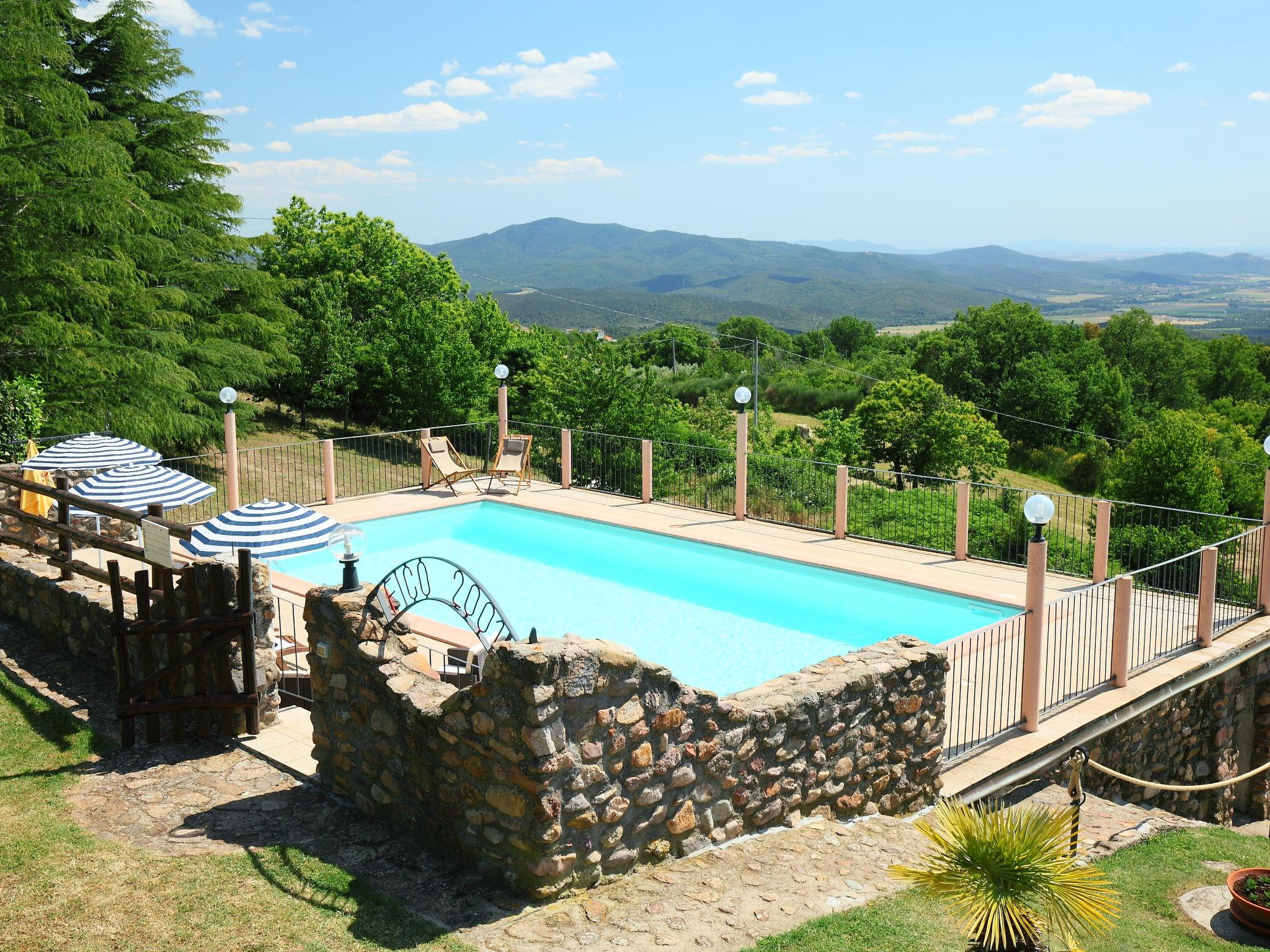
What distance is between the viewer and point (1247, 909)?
612cm

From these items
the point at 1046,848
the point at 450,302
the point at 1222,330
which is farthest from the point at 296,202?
the point at 1222,330

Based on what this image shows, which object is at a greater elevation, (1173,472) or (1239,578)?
(1239,578)

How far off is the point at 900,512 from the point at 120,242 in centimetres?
1409

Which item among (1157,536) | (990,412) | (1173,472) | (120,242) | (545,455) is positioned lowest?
(990,412)

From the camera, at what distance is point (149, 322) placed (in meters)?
20.2

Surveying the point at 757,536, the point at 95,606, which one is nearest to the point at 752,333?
the point at 757,536

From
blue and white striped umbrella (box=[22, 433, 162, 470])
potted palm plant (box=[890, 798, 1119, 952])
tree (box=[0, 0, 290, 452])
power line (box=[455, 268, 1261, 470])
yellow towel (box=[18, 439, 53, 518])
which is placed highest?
tree (box=[0, 0, 290, 452])

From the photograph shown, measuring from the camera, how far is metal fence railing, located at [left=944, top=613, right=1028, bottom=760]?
8258 mm

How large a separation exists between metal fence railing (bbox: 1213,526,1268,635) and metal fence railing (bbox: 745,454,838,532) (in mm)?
4996

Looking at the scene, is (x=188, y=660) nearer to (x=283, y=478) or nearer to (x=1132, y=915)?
(x=1132, y=915)

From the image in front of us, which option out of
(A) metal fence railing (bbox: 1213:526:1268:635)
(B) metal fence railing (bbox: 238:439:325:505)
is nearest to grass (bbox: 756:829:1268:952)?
(A) metal fence railing (bbox: 1213:526:1268:635)

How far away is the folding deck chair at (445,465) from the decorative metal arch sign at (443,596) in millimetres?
3184

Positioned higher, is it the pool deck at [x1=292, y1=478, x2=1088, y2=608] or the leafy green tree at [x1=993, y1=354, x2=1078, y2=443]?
the pool deck at [x1=292, y1=478, x2=1088, y2=608]

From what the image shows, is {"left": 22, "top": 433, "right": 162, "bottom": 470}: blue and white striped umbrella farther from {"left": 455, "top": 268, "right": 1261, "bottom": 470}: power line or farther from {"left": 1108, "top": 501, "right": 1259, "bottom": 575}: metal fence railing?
{"left": 455, "top": 268, "right": 1261, "bottom": 470}: power line
